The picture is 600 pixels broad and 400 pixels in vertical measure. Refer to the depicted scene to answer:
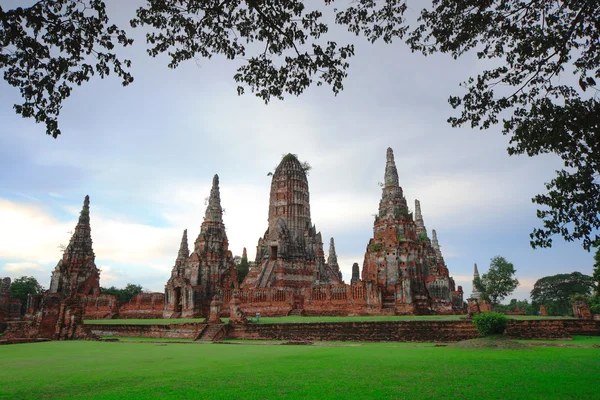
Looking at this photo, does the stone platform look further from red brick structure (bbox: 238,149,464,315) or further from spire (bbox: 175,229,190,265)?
spire (bbox: 175,229,190,265)

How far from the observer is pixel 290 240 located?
3894 cm

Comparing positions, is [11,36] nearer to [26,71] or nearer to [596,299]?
[26,71]

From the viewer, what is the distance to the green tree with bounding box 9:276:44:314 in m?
55.3

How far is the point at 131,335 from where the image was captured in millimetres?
22766

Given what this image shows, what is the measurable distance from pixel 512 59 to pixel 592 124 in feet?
8.01

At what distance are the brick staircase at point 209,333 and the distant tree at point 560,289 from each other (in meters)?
54.5

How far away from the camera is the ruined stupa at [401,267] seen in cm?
2741

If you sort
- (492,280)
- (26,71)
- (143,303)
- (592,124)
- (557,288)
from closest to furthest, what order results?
(26,71)
(592,124)
(143,303)
(492,280)
(557,288)

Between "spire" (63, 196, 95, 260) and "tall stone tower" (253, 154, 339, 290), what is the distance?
71.3ft

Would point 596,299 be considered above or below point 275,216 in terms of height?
below

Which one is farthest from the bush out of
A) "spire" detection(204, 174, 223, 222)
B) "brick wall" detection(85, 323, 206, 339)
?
"spire" detection(204, 174, 223, 222)

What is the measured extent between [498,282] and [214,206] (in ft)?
124

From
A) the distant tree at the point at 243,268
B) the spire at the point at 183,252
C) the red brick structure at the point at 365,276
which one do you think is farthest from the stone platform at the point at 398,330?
the distant tree at the point at 243,268

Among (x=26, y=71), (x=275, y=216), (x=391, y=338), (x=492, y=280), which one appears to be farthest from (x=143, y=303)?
(x=492, y=280)
